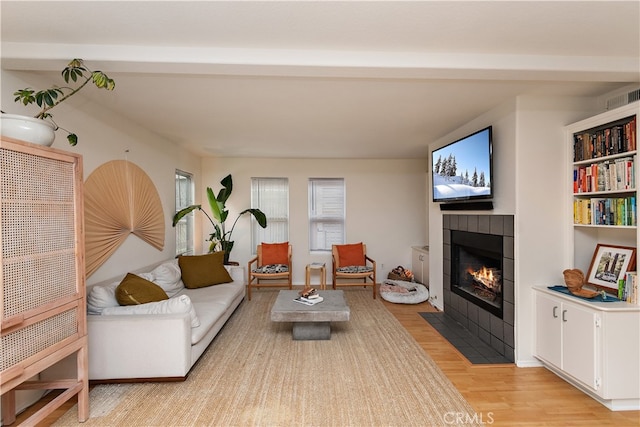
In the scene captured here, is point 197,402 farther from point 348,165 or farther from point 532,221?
point 348,165

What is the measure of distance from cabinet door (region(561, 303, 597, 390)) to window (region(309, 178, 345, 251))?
402 centimetres

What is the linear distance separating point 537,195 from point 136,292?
3625 millimetres

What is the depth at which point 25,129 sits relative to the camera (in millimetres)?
1766

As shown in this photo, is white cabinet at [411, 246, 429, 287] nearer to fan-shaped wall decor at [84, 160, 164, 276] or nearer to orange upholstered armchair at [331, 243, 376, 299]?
orange upholstered armchair at [331, 243, 376, 299]

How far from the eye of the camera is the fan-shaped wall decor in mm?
2891

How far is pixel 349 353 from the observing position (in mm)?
3057

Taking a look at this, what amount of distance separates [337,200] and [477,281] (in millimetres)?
3069

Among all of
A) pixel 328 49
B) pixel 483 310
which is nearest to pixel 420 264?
pixel 483 310

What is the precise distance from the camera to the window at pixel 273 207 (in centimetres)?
609

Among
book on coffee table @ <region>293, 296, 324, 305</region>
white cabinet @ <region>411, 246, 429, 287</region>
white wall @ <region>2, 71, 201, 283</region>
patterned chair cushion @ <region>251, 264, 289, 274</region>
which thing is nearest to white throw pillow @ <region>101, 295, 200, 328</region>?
white wall @ <region>2, 71, 201, 283</region>

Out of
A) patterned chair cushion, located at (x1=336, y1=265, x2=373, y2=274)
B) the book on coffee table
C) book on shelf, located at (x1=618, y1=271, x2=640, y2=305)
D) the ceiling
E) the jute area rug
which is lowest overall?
the jute area rug

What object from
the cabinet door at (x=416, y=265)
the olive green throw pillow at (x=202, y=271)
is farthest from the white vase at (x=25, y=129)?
the cabinet door at (x=416, y=265)

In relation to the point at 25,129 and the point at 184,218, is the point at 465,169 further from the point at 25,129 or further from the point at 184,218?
the point at 184,218

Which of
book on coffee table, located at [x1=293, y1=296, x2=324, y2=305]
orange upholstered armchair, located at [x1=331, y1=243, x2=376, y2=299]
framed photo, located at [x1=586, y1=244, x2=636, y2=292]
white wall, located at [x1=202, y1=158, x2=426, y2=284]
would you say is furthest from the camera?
white wall, located at [x1=202, y1=158, x2=426, y2=284]
